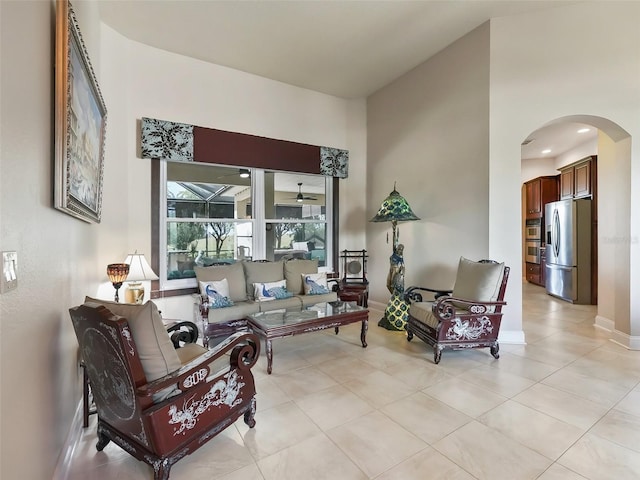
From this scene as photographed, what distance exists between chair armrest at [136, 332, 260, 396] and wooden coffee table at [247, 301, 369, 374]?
35.6 inches

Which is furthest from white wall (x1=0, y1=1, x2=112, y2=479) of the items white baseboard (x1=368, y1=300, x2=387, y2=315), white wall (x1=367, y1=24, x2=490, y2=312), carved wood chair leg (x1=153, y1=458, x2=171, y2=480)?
white baseboard (x1=368, y1=300, x2=387, y2=315)

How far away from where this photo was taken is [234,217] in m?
4.41

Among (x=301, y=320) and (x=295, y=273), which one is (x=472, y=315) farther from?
(x=295, y=273)

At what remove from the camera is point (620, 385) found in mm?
2559

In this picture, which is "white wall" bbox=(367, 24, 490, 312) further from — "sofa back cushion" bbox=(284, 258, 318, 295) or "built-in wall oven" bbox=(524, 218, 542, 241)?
"built-in wall oven" bbox=(524, 218, 542, 241)

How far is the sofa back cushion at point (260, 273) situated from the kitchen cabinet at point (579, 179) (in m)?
5.52

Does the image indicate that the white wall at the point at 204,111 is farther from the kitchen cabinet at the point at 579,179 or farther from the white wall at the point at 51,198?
the kitchen cabinet at the point at 579,179

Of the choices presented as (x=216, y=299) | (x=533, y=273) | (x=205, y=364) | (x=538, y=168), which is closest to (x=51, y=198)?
(x=205, y=364)

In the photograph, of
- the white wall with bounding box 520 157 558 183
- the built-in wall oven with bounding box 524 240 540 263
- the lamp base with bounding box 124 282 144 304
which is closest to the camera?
the lamp base with bounding box 124 282 144 304

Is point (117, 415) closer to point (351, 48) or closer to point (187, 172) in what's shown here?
point (187, 172)

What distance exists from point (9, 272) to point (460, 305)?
3322mm

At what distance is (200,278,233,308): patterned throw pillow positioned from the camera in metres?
3.36

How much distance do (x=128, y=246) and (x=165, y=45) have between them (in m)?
2.44

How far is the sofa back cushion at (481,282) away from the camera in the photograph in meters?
3.15
